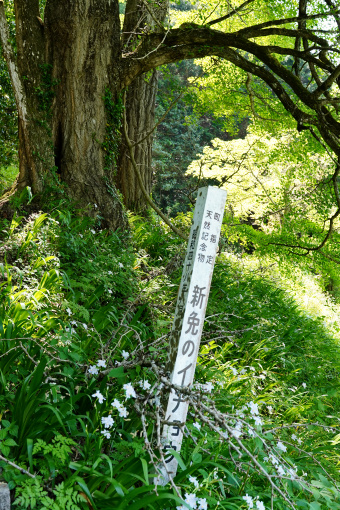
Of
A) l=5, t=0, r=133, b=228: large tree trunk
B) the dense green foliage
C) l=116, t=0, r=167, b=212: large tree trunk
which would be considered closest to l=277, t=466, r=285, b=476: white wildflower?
the dense green foliage

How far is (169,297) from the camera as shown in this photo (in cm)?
445

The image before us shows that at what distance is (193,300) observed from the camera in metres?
2.02

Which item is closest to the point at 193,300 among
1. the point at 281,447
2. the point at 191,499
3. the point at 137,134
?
the point at 191,499

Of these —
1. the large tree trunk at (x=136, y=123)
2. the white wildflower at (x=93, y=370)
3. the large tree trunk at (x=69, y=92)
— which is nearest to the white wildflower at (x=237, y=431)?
the white wildflower at (x=93, y=370)

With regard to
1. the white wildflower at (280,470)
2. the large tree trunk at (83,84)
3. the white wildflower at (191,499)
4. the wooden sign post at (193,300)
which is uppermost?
the large tree trunk at (83,84)

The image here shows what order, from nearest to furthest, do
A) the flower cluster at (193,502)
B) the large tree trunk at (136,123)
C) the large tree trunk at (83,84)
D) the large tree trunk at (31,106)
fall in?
the flower cluster at (193,502), the large tree trunk at (31,106), the large tree trunk at (83,84), the large tree trunk at (136,123)

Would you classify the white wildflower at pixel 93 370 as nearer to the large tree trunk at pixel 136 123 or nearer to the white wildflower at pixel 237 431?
the white wildflower at pixel 237 431

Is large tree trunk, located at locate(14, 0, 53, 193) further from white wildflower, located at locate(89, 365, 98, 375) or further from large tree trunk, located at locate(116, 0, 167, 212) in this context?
white wildflower, located at locate(89, 365, 98, 375)

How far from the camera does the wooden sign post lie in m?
1.97

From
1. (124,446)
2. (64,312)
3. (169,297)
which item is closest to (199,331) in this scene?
(124,446)

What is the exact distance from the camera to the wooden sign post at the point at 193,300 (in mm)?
1975

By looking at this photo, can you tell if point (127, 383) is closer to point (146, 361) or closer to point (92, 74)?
point (146, 361)

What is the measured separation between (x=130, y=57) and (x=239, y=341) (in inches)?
143

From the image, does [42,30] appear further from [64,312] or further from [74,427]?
[74,427]
